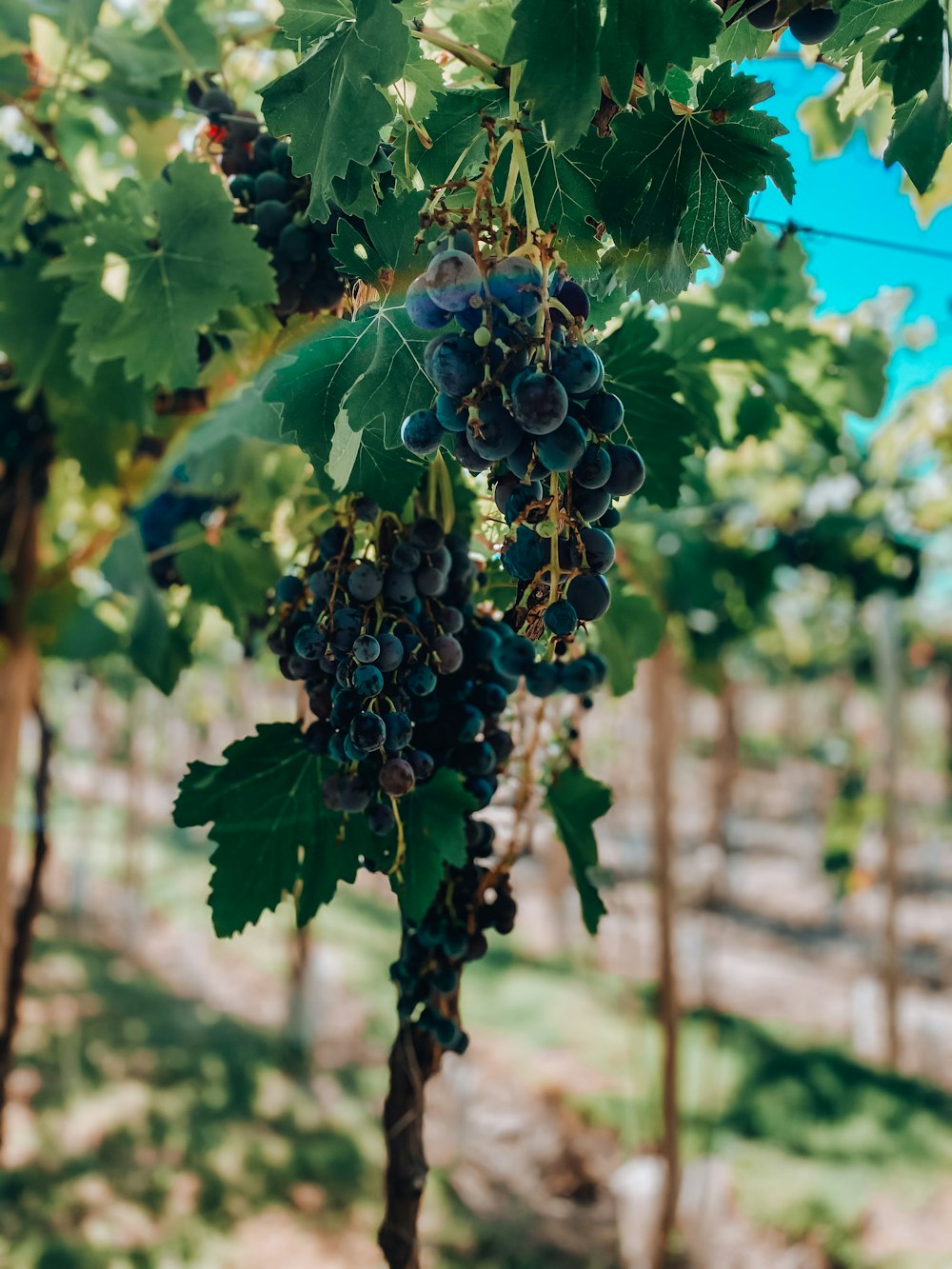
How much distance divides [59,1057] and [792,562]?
484 cm

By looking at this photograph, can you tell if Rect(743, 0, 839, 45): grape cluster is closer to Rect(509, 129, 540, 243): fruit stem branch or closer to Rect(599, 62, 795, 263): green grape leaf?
Rect(599, 62, 795, 263): green grape leaf

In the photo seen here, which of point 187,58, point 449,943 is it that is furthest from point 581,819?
point 187,58

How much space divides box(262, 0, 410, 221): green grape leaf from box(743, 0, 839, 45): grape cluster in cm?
32

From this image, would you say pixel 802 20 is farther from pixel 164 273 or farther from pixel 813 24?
pixel 164 273

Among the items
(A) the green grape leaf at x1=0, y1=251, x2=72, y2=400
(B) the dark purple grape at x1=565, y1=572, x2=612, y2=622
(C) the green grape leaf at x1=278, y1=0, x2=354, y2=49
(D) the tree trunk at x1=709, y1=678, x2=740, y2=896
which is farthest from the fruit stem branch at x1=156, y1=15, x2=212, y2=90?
(D) the tree trunk at x1=709, y1=678, x2=740, y2=896

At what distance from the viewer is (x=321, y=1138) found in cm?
511

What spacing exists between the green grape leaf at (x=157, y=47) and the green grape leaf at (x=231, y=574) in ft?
2.38

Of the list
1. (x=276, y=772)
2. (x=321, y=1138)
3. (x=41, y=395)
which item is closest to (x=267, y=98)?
(x=276, y=772)

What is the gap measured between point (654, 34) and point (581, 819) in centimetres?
82

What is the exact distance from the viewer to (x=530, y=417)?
68cm

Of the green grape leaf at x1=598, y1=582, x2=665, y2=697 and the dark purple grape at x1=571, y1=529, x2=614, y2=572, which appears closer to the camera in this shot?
the dark purple grape at x1=571, y1=529, x2=614, y2=572

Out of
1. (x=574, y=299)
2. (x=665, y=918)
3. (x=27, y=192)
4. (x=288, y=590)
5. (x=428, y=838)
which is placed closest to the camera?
(x=574, y=299)

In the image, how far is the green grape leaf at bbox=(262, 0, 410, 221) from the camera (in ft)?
2.58

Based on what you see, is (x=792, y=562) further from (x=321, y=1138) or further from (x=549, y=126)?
(x=321, y=1138)
